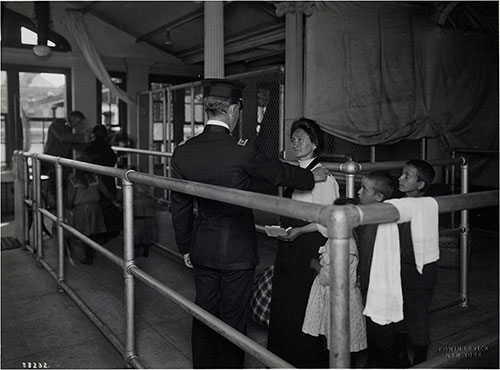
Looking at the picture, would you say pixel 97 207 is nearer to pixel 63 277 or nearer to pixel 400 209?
pixel 63 277

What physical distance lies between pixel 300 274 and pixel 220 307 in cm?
41

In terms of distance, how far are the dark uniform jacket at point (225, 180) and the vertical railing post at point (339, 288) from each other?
954mm

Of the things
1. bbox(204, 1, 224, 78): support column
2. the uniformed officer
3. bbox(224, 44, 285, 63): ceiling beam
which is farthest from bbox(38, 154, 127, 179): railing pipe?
bbox(224, 44, 285, 63): ceiling beam

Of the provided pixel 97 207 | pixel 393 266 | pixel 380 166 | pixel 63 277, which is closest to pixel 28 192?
pixel 97 207

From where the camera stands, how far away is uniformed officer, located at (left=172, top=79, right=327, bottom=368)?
87.7 inches

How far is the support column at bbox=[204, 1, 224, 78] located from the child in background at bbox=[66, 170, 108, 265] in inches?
61.2

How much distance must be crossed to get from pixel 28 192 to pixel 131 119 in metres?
4.34

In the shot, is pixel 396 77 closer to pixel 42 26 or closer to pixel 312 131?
pixel 312 131

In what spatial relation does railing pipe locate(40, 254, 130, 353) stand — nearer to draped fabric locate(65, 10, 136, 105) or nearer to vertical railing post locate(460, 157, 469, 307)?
vertical railing post locate(460, 157, 469, 307)

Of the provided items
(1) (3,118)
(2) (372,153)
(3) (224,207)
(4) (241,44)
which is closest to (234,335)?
(3) (224,207)

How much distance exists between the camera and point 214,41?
Result: 5164 millimetres

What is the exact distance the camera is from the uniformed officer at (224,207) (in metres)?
2.23

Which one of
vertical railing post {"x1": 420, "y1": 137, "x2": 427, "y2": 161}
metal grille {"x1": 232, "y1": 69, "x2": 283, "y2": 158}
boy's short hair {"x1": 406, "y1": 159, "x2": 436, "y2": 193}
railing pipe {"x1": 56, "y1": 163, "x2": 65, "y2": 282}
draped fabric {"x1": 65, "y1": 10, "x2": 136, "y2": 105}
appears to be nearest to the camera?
boy's short hair {"x1": 406, "y1": 159, "x2": 436, "y2": 193}

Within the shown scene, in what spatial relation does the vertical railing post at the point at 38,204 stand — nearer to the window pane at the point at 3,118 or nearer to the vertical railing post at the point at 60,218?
the vertical railing post at the point at 60,218
